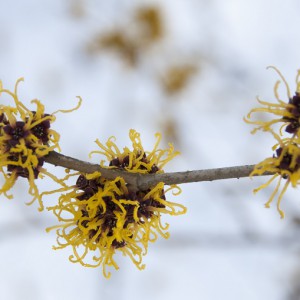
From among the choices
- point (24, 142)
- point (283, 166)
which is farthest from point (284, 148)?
point (24, 142)

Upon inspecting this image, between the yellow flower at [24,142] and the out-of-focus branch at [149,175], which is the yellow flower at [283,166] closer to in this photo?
the out-of-focus branch at [149,175]

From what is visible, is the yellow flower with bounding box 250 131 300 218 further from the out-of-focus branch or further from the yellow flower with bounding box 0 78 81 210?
the yellow flower with bounding box 0 78 81 210

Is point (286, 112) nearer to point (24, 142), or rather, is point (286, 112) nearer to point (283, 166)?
point (283, 166)

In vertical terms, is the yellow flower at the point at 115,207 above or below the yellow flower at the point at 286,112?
below

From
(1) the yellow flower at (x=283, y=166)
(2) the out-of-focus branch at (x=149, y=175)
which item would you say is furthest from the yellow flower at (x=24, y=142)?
(1) the yellow flower at (x=283, y=166)

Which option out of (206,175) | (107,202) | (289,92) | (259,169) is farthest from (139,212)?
(289,92)

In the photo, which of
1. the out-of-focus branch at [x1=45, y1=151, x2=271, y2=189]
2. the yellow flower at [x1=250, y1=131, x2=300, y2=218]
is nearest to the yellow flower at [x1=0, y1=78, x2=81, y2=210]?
the out-of-focus branch at [x1=45, y1=151, x2=271, y2=189]
